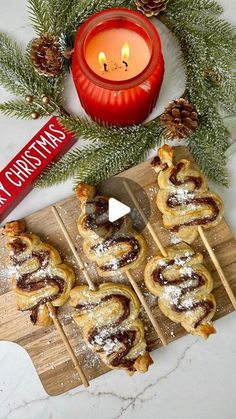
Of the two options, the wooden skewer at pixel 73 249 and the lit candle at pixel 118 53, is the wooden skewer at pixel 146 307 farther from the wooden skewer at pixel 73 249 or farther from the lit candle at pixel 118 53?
the lit candle at pixel 118 53

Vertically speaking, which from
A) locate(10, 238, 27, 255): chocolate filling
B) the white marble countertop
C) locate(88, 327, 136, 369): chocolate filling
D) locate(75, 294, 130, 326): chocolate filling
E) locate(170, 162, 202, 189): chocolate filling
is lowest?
the white marble countertop

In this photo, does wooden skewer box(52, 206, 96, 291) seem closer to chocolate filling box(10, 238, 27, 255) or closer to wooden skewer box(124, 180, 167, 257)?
chocolate filling box(10, 238, 27, 255)

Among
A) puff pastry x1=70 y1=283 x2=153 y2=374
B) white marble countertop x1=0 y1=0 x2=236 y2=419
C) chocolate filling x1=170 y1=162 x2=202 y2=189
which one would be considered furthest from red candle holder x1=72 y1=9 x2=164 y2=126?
puff pastry x1=70 y1=283 x2=153 y2=374

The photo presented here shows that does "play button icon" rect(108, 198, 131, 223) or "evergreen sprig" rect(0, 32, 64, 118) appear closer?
"play button icon" rect(108, 198, 131, 223)

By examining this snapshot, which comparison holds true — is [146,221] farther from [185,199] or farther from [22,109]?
[22,109]

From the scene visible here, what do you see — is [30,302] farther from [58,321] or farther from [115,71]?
[115,71]

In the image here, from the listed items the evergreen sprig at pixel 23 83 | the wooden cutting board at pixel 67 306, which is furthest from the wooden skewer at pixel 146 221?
the evergreen sprig at pixel 23 83
